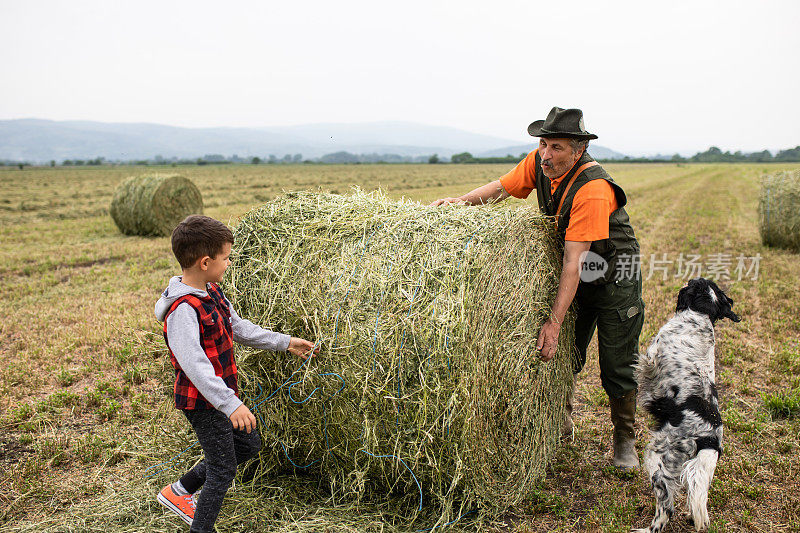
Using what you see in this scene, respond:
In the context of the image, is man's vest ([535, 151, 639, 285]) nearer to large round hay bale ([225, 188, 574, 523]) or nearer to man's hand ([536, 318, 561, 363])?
large round hay bale ([225, 188, 574, 523])

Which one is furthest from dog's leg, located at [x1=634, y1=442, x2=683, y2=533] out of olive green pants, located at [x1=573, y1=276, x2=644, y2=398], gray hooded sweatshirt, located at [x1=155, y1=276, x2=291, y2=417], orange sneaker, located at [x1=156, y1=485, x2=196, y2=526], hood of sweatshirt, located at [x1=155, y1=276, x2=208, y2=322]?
hood of sweatshirt, located at [x1=155, y1=276, x2=208, y2=322]

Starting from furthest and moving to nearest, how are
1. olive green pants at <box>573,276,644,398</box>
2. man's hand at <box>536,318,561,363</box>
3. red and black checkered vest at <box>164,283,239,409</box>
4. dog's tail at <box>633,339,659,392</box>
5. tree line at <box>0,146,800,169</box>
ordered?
tree line at <box>0,146,800,169</box> → olive green pants at <box>573,276,644,398</box> → dog's tail at <box>633,339,659,392</box> → man's hand at <box>536,318,561,363</box> → red and black checkered vest at <box>164,283,239,409</box>

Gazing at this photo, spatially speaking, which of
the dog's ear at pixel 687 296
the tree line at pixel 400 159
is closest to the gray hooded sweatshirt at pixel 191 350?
the dog's ear at pixel 687 296

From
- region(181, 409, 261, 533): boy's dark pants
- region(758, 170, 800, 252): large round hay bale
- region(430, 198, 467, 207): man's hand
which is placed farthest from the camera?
region(758, 170, 800, 252): large round hay bale

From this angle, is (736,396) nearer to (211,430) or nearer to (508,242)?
(508,242)

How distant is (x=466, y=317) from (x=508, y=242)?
2.34ft

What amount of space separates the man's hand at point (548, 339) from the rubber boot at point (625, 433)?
89 centimetres

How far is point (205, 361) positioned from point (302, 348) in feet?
2.23

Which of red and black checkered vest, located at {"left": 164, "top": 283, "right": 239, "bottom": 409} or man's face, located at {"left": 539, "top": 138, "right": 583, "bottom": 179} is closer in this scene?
red and black checkered vest, located at {"left": 164, "top": 283, "right": 239, "bottom": 409}

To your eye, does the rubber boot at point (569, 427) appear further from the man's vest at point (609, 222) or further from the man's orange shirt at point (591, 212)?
the man's orange shirt at point (591, 212)

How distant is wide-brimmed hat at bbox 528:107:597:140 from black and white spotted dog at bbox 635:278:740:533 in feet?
4.97

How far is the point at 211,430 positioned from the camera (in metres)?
2.84

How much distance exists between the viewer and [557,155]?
3.61 m

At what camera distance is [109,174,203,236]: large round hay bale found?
13.3 metres
